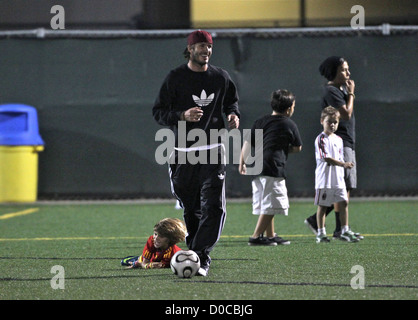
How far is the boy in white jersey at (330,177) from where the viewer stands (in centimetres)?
877

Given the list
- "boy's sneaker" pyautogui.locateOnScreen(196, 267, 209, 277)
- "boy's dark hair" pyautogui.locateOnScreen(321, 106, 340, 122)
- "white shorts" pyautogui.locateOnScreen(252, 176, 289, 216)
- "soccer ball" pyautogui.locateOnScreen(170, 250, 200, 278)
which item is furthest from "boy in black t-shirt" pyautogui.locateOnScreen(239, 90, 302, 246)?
"soccer ball" pyautogui.locateOnScreen(170, 250, 200, 278)

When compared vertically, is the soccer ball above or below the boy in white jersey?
below

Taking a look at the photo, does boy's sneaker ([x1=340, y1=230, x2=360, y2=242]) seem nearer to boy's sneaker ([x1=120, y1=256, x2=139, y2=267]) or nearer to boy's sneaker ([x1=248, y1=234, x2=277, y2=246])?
boy's sneaker ([x1=248, y1=234, x2=277, y2=246])

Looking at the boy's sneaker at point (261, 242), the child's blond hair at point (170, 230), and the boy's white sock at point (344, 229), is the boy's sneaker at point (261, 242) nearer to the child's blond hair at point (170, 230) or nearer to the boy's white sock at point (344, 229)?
the boy's white sock at point (344, 229)

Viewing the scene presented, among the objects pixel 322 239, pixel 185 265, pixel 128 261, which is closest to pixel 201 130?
pixel 185 265

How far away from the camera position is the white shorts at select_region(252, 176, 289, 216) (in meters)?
8.60

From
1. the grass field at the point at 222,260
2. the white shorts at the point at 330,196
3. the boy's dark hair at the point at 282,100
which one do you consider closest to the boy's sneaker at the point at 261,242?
the grass field at the point at 222,260

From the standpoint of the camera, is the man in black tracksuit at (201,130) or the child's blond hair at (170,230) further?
the child's blond hair at (170,230)

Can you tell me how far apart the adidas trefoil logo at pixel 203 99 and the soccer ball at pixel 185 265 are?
3.96 ft

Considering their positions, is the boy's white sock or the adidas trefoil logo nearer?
the adidas trefoil logo

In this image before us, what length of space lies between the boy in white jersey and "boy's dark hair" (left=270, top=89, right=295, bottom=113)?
446 mm

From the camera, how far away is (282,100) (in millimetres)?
8641
